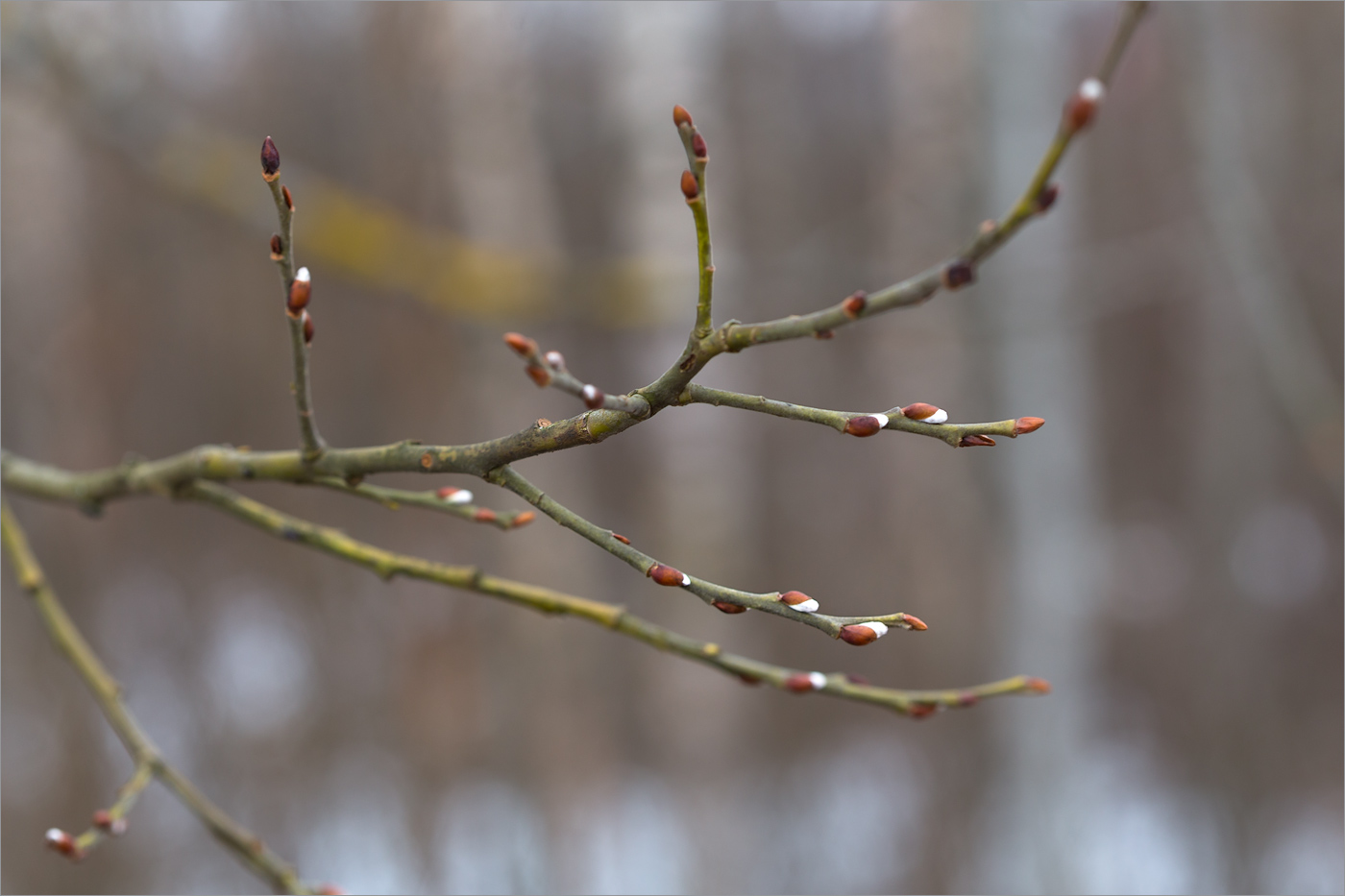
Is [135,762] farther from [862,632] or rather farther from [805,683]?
[862,632]

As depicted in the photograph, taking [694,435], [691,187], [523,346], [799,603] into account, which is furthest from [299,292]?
[694,435]

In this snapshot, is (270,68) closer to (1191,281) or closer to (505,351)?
(505,351)

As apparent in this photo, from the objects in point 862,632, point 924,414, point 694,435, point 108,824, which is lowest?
point 108,824

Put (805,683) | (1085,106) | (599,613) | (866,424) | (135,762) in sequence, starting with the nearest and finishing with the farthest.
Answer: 1. (1085,106)
2. (866,424)
3. (805,683)
4. (599,613)
5. (135,762)

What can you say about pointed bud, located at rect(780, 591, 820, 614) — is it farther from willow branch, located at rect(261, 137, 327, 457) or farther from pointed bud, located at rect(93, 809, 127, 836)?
pointed bud, located at rect(93, 809, 127, 836)

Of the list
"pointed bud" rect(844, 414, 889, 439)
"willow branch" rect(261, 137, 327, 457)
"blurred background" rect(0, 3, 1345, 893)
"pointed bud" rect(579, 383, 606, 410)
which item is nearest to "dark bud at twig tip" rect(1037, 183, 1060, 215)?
"pointed bud" rect(844, 414, 889, 439)

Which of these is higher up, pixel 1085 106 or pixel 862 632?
pixel 1085 106

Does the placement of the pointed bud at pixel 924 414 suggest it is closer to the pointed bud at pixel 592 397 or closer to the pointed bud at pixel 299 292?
the pointed bud at pixel 592 397

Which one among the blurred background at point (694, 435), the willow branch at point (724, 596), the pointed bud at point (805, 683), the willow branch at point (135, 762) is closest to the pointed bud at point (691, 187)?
the willow branch at point (724, 596)
